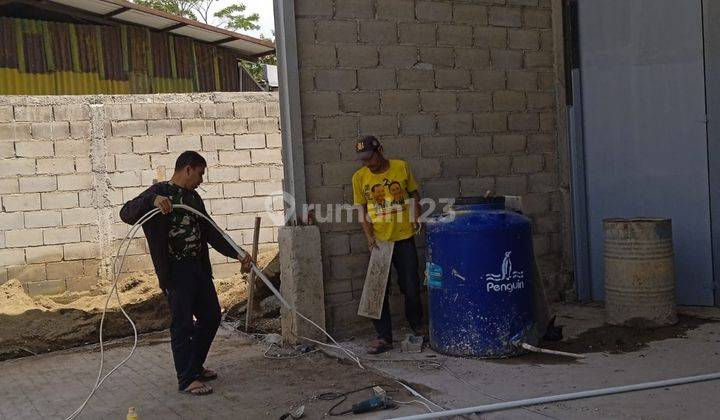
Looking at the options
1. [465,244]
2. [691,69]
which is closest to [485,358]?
[465,244]

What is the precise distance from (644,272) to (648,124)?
5.49 feet

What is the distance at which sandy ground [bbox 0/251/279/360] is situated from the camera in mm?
7078

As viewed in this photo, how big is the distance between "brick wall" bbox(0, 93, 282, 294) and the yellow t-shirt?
12.7ft

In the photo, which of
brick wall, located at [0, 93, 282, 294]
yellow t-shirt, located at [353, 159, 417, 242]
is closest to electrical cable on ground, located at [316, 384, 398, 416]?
yellow t-shirt, located at [353, 159, 417, 242]

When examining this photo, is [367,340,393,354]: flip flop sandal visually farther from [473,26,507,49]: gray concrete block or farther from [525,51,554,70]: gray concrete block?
Result: [525,51,554,70]: gray concrete block

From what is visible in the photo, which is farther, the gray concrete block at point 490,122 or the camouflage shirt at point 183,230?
the gray concrete block at point 490,122

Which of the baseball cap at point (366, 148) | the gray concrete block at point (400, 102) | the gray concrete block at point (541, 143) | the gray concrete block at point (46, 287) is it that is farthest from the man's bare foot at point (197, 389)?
the gray concrete block at point (46, 287)

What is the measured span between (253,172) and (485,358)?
5131 millimetres

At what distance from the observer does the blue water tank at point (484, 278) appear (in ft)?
17.5

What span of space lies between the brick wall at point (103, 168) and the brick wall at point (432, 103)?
11.5 feet

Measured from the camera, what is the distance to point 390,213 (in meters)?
5.96

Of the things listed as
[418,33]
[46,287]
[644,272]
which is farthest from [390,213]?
[46,287]

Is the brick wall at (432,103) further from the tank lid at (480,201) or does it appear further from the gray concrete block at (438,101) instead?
the tank lid at (480,201)

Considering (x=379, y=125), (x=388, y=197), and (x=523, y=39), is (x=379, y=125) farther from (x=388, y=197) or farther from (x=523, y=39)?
(x=523, y=39)
